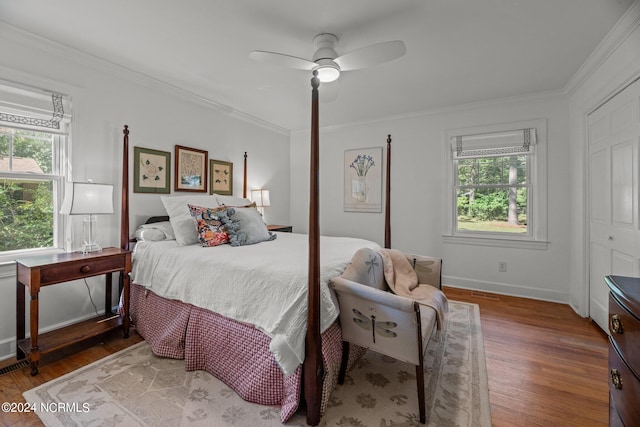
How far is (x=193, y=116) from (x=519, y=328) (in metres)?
4.09

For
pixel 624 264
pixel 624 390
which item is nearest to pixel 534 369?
pixel 624 264

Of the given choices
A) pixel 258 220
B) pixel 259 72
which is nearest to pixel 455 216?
pixel 258 220

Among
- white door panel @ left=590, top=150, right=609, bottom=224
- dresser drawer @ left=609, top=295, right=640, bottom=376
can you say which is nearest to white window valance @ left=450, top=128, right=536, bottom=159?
white door panel @ left=590, top=150, right=609, bottom=224

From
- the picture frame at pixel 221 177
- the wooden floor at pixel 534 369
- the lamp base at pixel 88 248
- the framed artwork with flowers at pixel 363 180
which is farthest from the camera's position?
the framed artwork with flowers at pixel 363 180

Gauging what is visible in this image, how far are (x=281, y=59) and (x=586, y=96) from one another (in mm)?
2927

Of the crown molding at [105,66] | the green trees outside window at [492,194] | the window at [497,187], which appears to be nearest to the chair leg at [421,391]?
the window at [497,187]

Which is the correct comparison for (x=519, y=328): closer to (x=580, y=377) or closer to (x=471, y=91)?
(x=580, y=377)

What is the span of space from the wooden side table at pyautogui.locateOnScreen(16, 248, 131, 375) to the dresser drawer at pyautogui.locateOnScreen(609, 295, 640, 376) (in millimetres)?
2928

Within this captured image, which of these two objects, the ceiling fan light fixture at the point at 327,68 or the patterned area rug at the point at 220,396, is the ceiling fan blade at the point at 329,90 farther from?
the patterned area rug at the point at 220,396

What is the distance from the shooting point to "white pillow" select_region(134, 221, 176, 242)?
259cm

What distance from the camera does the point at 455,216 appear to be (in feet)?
12.7

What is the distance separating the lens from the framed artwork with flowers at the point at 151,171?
2893mm

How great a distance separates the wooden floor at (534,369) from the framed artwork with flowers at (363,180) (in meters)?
2.11

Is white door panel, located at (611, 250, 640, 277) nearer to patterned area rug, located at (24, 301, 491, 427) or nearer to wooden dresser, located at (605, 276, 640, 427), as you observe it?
patterned area rug, located at (24, 301, 491, 427)
